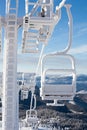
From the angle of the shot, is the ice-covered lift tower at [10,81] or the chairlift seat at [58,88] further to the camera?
the ice-covered lift tower at [10,81]

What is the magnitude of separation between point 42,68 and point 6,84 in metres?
3.34

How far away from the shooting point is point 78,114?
11094 centimetres

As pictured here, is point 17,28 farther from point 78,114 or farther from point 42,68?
point 78,114

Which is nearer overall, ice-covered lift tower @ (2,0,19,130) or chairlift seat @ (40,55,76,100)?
chairlift seat @ (40,55,76,100)

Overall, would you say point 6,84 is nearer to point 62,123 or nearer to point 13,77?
point 13,77

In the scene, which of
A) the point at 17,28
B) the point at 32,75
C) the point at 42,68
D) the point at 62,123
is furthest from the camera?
the point at 62,123

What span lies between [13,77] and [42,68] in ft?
10.7

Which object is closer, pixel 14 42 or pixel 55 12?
pixel 55 12

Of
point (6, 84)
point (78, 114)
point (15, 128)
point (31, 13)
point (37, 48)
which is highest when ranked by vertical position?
point (31, 13)

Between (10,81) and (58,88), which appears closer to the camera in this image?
(58,88)

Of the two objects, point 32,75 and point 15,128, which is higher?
point 32,75

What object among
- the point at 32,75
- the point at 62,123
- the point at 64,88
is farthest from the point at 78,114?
the point at 64,88

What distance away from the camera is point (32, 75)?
2456 centimetres

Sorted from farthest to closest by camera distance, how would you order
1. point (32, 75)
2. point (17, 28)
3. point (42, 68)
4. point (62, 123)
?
point (62, 123)
point (32, 75)
point (17, 28)
point (42, 68)
